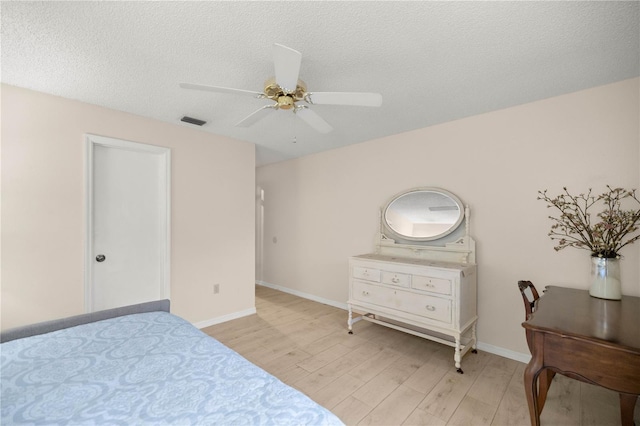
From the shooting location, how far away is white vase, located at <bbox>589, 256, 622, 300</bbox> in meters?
1.81

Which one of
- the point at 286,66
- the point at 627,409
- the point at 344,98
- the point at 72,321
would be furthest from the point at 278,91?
the point at 627,409

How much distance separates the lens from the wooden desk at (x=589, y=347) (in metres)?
1.19

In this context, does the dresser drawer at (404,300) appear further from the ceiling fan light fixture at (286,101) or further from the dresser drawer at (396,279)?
the ceiling fan light fixture at (286,101)

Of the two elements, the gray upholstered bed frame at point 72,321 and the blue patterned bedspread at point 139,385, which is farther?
the gray upholstered bed frame at point 72,321

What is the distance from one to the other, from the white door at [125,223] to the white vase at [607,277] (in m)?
3.82

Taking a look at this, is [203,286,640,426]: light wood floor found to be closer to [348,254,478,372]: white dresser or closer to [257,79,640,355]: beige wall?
[348,254,478,372]: white dresser

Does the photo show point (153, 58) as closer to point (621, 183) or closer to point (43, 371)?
point (43, 371)

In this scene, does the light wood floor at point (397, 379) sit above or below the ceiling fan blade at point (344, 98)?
below

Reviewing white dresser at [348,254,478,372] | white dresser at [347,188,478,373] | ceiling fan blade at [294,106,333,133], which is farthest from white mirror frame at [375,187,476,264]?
ceiling fan blade at [294,106,333,133]

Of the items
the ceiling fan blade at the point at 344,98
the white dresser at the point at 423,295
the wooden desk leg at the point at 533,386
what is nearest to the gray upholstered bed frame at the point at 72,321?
the ceiling fan blade at the point at 344,98

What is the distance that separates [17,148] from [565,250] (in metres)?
4.63

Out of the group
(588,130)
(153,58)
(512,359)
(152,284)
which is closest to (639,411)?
(512,359)

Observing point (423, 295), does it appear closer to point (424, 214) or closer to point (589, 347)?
point (424, 214)

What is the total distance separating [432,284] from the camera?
2484 millimetres
